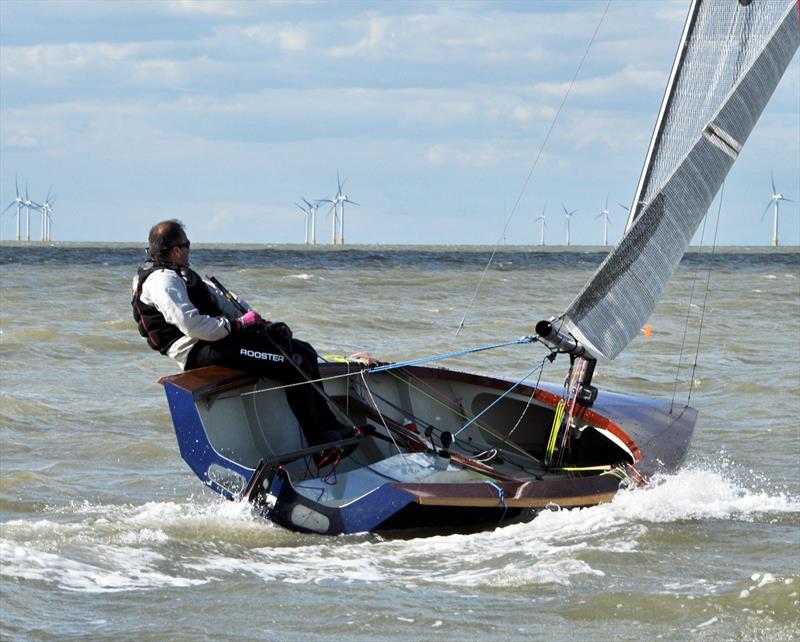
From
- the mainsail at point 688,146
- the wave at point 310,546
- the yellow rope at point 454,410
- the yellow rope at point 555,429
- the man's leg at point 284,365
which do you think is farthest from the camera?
the yellow rope at point 454,410

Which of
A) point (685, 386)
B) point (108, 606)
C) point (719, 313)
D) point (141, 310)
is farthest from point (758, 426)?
point (719, 313)

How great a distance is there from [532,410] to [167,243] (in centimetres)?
269

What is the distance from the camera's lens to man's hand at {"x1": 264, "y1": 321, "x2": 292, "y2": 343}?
6449 millimetres

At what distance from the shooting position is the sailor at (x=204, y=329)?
6117 millimetres

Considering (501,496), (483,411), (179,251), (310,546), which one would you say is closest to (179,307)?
(179,251)

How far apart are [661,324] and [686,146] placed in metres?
12.3

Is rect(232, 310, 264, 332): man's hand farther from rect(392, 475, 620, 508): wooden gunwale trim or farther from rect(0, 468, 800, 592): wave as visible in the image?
rect(392, 475, 620, 508): wooden gunwale trim

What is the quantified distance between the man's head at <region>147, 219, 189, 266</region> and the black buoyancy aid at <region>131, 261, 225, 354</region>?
0.04m

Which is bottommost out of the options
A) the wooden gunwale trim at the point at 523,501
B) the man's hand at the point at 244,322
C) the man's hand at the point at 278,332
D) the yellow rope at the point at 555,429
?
the wooden gunwale trim at the point at 523,501

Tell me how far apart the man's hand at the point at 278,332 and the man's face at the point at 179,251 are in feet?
1.75

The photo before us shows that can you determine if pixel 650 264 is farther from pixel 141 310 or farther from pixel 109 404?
pixel 109 404

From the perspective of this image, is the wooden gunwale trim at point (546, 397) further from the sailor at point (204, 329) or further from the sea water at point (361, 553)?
the sailor at point (204, 329)

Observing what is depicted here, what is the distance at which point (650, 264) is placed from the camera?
728 centimetres

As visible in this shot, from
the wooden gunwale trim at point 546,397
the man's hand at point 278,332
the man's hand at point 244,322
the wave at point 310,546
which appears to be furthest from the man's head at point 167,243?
the wooden gunwale trim at point 546,397
